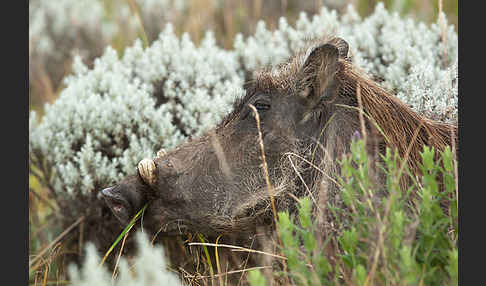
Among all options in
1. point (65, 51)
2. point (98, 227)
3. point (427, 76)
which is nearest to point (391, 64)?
point (427, 76)

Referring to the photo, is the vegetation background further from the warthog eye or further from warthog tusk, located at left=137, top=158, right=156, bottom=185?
warthog tusk, located at left=137, top=158, right=156, bottom=185

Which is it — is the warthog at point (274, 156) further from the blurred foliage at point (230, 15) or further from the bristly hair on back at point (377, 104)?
the blurred foliage at point (230, 15)

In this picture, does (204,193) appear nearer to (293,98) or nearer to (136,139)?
(293,98)

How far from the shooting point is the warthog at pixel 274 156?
109 inches

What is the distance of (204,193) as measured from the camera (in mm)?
2832

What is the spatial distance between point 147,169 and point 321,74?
3.00 ft

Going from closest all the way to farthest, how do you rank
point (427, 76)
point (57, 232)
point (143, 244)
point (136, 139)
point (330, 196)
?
point (143, 244) < point (330, 196) < point (427, 76) < point (136, 139) < point (57, 232)

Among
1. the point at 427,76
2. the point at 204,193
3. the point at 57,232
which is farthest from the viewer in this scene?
the point at 57,232

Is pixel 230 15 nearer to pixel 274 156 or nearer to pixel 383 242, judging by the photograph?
pixel 274 156

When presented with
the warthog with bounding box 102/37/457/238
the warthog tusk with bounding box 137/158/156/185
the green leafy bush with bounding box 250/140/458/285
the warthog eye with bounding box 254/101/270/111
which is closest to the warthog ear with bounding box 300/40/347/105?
the warthog with bounding box 102/37/457/238

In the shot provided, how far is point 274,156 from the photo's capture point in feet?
9.30

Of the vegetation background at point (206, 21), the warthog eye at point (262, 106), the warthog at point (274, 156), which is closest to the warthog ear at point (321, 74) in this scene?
the warthog at point (274, 156)

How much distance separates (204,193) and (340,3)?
540 centimetres

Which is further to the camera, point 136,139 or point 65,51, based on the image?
point 65,51
